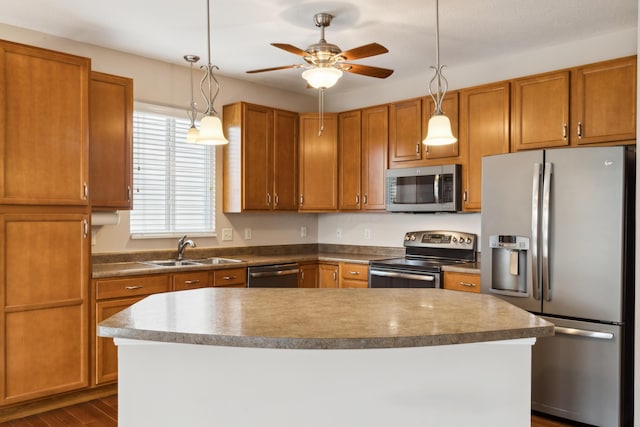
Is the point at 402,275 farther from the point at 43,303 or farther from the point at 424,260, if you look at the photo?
the point at 43,303

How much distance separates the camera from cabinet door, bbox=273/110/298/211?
192 inches

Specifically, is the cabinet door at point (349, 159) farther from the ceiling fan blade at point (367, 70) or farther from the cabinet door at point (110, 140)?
the cabinet door at point (110, 140)

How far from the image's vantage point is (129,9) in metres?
3.28

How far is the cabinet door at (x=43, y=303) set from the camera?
3115 mm

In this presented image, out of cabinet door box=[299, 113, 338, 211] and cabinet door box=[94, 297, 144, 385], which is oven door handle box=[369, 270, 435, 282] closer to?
cabinet door box=[299, 113, 338, 211]

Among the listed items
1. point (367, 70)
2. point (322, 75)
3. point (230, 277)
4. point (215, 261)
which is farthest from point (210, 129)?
point (215, 261)

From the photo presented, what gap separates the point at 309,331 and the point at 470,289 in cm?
242

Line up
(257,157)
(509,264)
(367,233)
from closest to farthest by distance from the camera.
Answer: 1. (509,264)
2. (257,157)
3. (367,233)

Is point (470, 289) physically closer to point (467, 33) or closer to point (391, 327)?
point (467, 33)

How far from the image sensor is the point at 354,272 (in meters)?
4.58

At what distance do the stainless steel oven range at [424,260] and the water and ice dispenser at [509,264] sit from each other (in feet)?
1.73

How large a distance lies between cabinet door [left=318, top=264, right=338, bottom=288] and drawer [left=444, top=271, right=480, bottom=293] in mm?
1139

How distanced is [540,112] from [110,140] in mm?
3151

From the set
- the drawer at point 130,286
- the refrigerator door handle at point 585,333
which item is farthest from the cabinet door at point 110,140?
the refrigerator door handle at point 585,333
